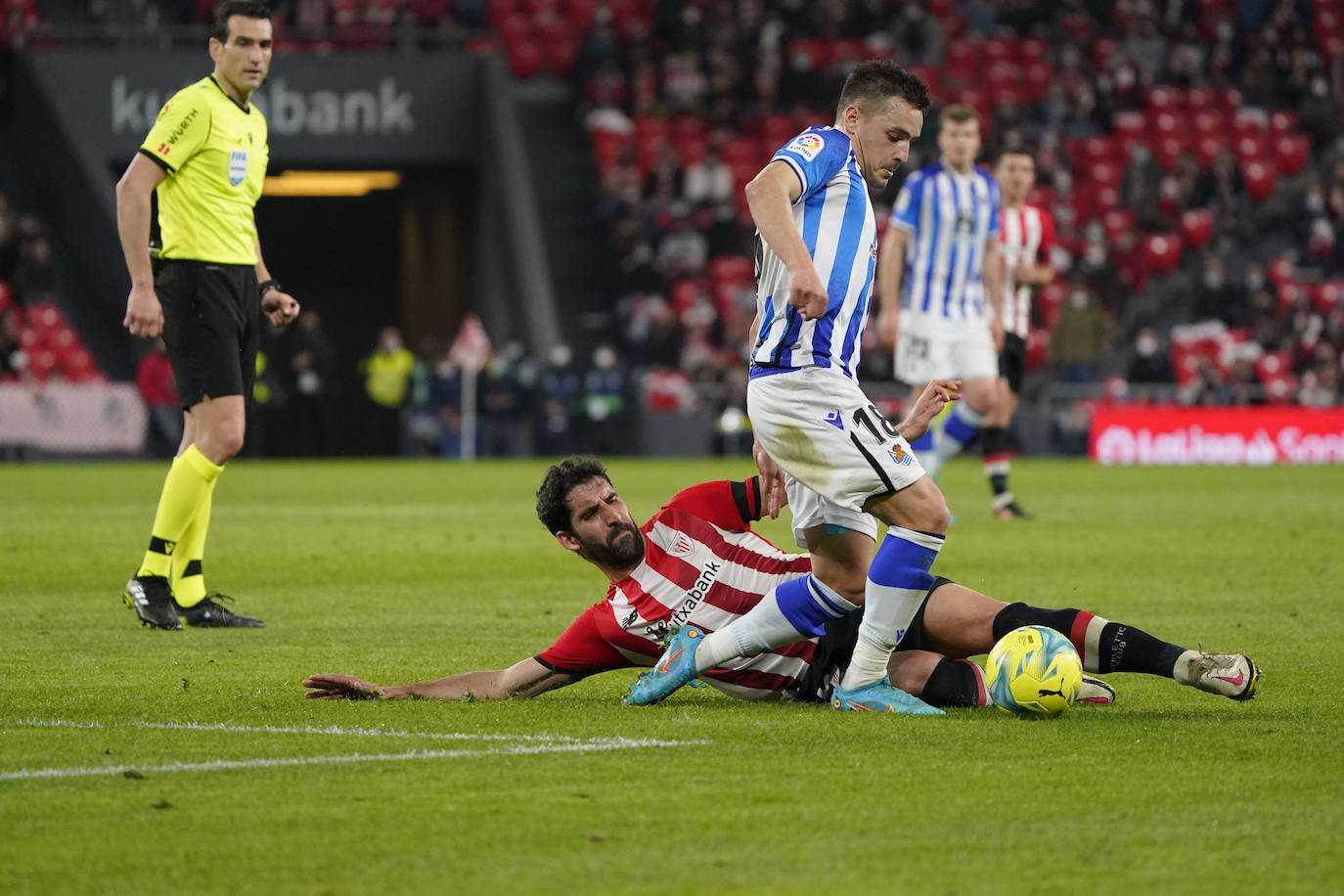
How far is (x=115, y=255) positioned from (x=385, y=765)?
80.7 ft

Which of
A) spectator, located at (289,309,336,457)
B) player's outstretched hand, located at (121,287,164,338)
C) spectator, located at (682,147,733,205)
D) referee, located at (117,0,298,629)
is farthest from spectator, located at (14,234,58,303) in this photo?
player's outstretched hand, located at (121,287,164,338)

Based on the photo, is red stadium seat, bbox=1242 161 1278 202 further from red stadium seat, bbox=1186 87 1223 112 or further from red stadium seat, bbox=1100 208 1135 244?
red stadium seat, bbox=1100 208 1135 244

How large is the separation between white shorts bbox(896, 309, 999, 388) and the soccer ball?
824 cm

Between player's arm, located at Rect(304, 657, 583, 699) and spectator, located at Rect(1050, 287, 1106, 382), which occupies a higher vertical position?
spectator, located at Rect(1050, 287, 1106, 382)

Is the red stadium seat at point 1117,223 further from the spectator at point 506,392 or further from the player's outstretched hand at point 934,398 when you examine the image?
the player's outstretched hand at point 934,398

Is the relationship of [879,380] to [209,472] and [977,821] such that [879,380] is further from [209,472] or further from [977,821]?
[977,821]

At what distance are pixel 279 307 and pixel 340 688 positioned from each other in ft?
9.26

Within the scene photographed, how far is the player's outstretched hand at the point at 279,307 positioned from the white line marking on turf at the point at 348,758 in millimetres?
3529

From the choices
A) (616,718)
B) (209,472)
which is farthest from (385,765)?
(209,472)

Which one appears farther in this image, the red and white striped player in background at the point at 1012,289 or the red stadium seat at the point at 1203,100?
the red stadium seat at the point at 1203,100

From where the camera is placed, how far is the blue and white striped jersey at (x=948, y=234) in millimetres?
13617

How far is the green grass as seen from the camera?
3.60m

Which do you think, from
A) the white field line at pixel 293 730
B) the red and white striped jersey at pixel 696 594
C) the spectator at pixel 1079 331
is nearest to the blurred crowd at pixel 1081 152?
the spectator at pixel 1079 331

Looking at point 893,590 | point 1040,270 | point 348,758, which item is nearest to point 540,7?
point 1040,270
